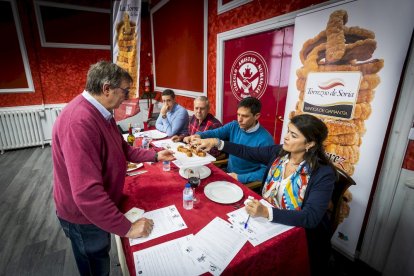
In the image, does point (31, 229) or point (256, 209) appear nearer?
point (256, 209)

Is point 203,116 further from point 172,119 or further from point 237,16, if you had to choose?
point 237,16

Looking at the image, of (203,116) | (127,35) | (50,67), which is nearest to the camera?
(203,116)

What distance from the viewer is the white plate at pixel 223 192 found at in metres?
1.35

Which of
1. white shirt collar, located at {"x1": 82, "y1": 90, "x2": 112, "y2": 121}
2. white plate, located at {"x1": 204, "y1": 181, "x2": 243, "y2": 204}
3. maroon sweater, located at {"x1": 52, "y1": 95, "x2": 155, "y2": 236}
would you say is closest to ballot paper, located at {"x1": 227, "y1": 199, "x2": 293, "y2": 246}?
white plate, located at {"x1": 204, "y1": 181, "x2": 243, "y2": 204}

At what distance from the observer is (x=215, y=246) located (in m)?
0.99

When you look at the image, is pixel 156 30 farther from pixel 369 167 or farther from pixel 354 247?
pixel 354 247

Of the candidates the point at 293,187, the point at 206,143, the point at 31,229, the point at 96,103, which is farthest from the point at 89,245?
the point at 31,229

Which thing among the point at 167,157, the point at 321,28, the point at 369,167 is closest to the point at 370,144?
the point at 369,167

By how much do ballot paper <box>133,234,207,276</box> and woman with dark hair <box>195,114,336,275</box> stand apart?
0.42 metres

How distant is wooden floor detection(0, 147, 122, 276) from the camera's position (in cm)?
196

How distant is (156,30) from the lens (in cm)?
551

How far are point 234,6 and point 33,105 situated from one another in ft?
16.5

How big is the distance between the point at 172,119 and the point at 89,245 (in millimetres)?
2050

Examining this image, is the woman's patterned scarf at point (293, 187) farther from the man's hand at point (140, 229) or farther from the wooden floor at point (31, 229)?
the wooden floor at point (31, 229)
